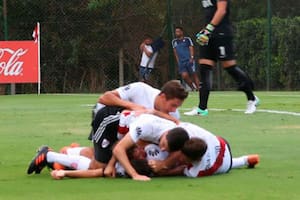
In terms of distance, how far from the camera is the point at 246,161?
618 cm

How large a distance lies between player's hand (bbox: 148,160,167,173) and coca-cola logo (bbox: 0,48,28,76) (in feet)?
53.4

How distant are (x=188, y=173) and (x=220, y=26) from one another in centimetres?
548

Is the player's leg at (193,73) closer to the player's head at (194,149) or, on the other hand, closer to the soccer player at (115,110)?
the soccer player at (115,110)

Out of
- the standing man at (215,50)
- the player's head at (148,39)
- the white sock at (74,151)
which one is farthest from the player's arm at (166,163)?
the player's head at (148,39)

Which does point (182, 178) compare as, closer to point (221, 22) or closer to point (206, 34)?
point (206, 34)

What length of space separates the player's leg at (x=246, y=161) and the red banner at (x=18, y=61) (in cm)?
1589

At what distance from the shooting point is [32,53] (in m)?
22.0

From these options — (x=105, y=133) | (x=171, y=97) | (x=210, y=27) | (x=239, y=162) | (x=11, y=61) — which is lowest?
(x=11, y=61)

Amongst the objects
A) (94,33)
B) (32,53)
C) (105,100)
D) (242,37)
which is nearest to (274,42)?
(242,37)

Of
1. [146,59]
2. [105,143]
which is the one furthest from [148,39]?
[105,143]

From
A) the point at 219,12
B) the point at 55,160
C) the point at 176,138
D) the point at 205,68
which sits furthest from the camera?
the point at 205,68

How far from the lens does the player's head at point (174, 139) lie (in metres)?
5.45

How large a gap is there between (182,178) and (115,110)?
2.56 feet

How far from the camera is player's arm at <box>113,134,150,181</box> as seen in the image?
5520 millimetres
